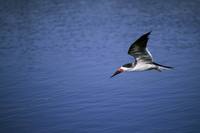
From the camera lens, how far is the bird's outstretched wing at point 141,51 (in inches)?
463

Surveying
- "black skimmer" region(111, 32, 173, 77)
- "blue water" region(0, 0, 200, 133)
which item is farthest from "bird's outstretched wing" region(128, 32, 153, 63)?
"blue water" region(0, 0, 200, 133)

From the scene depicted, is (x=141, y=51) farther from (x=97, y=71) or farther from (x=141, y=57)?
(x=97, y=71)

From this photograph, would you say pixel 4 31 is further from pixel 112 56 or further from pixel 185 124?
pixel 185 124

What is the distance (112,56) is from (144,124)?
692 centimetres

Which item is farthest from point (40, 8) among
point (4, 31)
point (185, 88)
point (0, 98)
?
point (185, 88)

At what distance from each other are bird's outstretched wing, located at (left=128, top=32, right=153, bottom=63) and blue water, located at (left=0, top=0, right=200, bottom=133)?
3082 mm

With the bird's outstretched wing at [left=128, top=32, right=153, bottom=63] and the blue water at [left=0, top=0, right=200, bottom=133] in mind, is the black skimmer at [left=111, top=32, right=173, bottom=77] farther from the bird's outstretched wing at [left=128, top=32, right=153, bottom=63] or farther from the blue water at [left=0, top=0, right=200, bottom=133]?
the blue water at [left=0, top=0, right=200, bottom=133]

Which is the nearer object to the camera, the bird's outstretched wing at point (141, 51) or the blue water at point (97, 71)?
the bird's outstretched wing at point (141, 51)

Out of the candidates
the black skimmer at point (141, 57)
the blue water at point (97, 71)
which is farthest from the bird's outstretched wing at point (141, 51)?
the blue water at point (97, 71)

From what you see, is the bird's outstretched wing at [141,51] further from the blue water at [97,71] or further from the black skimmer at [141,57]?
the blue water at [97,71]

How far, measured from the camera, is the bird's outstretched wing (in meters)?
11.8

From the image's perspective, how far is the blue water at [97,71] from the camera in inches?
617

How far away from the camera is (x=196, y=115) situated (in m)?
15.4

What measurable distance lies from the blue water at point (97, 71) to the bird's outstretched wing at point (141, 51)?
3.08 m
